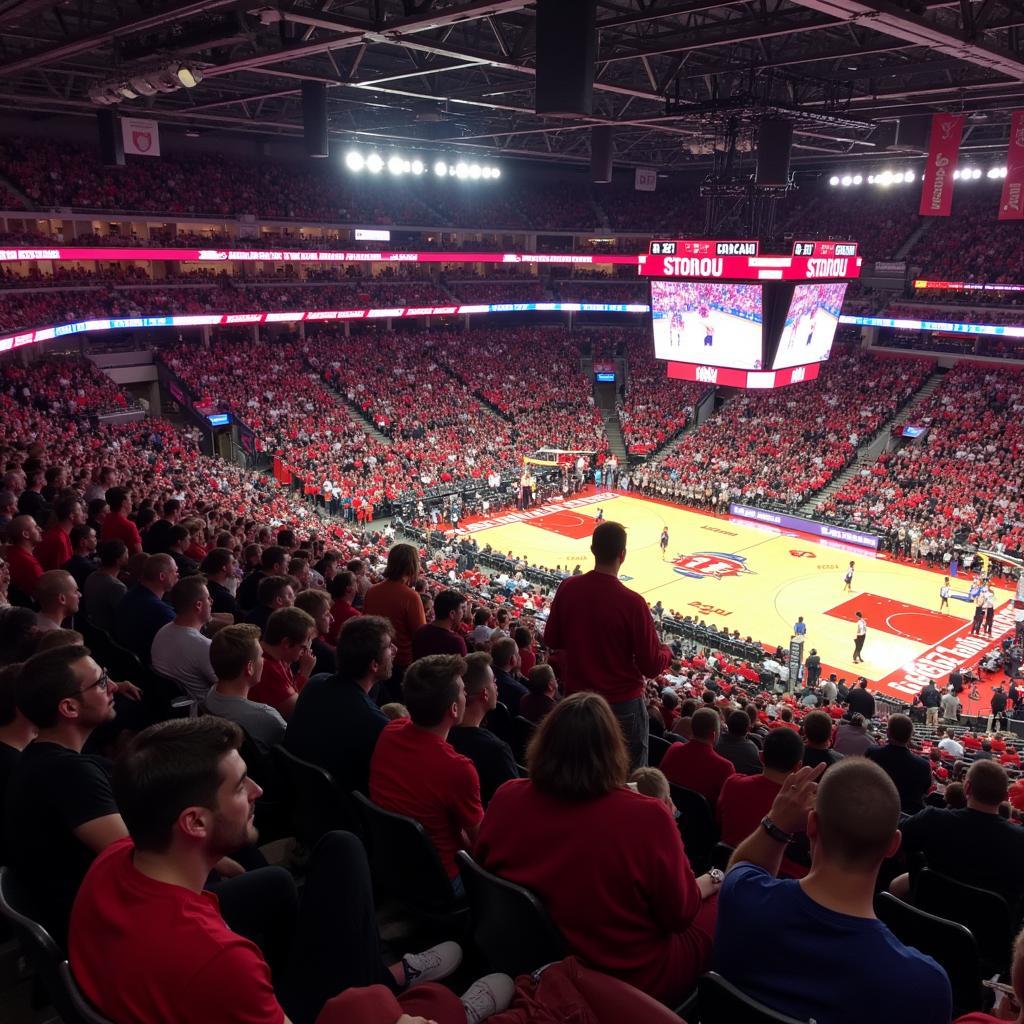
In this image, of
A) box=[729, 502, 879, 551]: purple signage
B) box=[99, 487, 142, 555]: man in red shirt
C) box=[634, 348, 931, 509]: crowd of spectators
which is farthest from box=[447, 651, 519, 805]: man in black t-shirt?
box=[634, 348, 931, 509]: crowd of spectators

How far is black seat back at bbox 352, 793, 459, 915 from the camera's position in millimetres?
3797

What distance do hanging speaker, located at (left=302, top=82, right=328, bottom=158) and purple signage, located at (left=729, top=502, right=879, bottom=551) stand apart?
72.7 ft

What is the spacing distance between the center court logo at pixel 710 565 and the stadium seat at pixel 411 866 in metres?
24.7

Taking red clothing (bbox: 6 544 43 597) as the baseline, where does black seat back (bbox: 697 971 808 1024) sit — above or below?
above

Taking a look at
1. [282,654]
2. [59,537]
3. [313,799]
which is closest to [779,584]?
[59,537]

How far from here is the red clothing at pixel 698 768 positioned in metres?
6.07

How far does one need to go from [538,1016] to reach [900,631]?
78.1ft

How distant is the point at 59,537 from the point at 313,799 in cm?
634

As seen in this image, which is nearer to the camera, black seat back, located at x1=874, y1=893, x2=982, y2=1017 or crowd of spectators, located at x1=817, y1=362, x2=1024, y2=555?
black seat back, located at x1=874, y1=893, x2=982, y2=1017

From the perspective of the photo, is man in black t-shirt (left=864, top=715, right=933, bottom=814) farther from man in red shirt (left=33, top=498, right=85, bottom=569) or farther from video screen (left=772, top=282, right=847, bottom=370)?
video screen (left=772, top=282, right=847, bottom=370)

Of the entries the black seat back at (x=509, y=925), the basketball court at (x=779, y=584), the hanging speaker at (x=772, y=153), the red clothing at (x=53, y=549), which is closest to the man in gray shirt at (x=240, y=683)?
the black seat back at (x=509, y=925)

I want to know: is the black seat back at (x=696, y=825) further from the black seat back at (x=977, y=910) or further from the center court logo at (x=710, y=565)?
the center court logo at (x=710, y=565)

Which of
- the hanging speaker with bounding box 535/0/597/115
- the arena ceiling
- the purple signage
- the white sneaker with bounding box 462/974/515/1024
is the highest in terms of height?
the arena ceiling

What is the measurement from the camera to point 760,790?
5141mm
